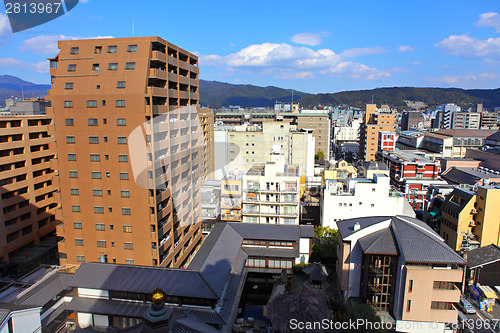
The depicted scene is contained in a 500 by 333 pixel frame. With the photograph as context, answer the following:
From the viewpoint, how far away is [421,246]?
64.7 feet

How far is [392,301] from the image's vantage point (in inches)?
810

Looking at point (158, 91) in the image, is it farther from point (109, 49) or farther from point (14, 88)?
point (14, 88)

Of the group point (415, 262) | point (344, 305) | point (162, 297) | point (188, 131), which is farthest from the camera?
point (188, 131)

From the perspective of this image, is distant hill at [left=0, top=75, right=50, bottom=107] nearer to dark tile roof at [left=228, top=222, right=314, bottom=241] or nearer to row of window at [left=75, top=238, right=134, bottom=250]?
row of window at [left=75, top=238, right=134, bottom=250]

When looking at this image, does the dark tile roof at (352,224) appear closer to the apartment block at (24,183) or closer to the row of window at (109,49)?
the row of window at (109,49)

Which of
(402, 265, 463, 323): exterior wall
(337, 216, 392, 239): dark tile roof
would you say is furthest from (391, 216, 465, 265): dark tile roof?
(337, 216, 392, 239): dark tile roof

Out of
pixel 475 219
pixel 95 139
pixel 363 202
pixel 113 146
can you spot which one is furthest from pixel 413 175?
pixel 95 139

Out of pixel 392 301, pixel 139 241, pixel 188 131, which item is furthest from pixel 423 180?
pixel 139 241

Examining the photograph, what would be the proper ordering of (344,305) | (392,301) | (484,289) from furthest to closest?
(484,289) → (344,305) → (392,301)

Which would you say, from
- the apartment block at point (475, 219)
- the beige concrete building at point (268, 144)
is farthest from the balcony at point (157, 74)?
the beige concrete building at point (268, 144)

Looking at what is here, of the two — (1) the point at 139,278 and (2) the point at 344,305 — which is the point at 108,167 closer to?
(1) the point at 139,278

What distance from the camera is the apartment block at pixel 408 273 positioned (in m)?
19.1

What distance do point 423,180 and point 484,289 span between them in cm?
2530

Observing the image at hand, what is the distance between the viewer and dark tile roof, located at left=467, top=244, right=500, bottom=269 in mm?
26094
